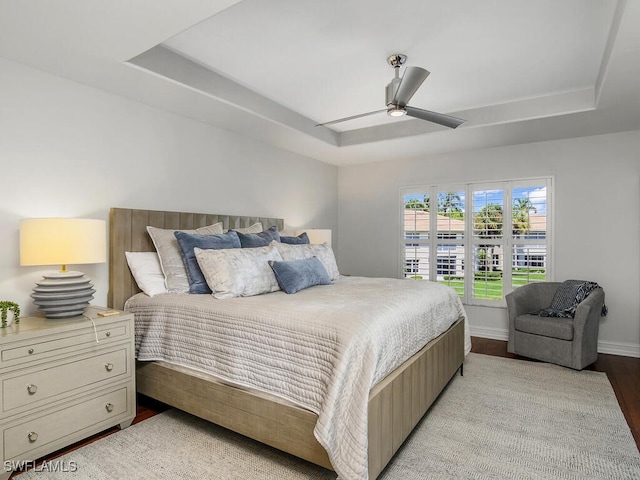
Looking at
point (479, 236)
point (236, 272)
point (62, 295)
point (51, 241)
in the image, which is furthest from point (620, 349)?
point (51, 241)

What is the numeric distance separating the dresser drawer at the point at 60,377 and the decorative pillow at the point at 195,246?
→ 63 cm

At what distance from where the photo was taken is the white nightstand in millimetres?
1943

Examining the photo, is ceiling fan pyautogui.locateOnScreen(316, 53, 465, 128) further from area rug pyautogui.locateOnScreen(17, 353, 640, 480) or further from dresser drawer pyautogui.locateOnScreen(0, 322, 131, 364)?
dresser drawer pyautogui.locateOnScreen(0, 322, 131, 364)

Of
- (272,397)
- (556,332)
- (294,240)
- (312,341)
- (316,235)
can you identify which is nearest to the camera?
(312,341)

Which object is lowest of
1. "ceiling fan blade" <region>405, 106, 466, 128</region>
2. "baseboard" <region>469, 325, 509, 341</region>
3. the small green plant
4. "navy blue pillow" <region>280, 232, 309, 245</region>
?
"baseboard" <region>469, 325, 509, 341</region>

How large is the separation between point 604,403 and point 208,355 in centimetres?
288

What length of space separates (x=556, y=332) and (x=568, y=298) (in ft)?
1.90

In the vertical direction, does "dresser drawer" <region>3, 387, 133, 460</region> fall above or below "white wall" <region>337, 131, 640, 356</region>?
below

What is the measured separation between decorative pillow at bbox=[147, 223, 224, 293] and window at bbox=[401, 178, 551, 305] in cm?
333

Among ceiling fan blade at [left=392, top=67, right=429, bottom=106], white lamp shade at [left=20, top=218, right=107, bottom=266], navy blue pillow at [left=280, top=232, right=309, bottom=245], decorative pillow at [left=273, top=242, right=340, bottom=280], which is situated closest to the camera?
white lamp shade at [left=20, top=218, right=107, bottom=266]

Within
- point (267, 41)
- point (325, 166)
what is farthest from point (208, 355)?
point (325, 166)

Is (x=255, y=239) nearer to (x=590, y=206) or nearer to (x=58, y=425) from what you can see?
(x=58, y=425)

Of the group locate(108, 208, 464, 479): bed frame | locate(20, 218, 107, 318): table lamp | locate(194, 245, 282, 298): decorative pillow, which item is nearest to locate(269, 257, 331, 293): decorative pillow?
locate(194, 245, 282, 298): decorative pillow

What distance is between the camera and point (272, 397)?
203 centimetres
